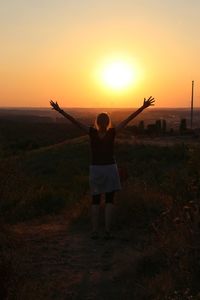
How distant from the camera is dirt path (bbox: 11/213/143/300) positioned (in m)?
6.83

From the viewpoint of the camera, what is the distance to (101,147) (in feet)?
30.9

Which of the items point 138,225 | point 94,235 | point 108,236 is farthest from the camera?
point 138,225

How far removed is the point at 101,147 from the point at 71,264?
204 centimetres

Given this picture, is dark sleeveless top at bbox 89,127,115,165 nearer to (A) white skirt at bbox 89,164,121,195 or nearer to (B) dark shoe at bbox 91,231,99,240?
(A) white skirt at bbox 89,164,121,195

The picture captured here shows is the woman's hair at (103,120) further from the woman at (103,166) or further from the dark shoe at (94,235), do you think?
the dark shoe at (94,235)

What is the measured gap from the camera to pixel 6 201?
11117mm

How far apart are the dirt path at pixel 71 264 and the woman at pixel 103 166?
430 millimetres

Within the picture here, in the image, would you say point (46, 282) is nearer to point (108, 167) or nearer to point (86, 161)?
point (108, 167)

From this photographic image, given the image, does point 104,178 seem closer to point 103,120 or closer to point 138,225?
point 103,120

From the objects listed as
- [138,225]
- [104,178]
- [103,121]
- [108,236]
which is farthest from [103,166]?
[138,225]

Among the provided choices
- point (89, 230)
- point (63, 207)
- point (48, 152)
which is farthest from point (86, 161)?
point (89, 230)

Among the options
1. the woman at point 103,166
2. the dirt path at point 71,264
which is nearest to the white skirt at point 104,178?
the woman at point 103,166

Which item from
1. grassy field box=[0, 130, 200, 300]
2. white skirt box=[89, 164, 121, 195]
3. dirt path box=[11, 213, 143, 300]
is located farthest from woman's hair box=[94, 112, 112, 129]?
dirt path box=[11, 213, 143, 300]

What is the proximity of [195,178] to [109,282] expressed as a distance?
3453 mm
